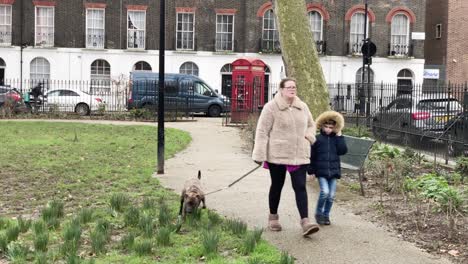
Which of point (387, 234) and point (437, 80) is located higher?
point (437, 80)

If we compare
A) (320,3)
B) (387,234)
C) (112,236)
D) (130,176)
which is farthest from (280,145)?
(320,3)

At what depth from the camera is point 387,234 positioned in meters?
6.79

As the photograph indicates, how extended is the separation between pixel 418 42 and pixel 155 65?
1762 cm

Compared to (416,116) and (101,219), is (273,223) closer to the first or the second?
(101,219)

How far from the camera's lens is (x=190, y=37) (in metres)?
38.6

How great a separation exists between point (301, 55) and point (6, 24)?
98.3 feet

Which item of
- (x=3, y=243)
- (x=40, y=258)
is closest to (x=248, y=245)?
(x=40, y=258)

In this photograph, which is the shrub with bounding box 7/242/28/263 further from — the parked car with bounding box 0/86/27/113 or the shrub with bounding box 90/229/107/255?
the parked car with bounding box 0/86/27/113

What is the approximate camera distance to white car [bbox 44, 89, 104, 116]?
2755 cm

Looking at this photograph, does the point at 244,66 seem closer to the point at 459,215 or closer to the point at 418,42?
the point at 459,215

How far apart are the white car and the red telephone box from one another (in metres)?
7.00

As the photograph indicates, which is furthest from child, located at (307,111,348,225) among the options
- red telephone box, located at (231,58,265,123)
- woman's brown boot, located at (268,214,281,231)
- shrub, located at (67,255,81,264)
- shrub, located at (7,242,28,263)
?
red telephone box, located at (231,58,265,123)

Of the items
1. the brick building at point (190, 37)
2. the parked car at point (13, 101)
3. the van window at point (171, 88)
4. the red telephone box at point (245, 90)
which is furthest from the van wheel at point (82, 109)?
the brick building at point (190, 37)

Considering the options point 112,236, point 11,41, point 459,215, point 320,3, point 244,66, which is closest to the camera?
point 112,236
